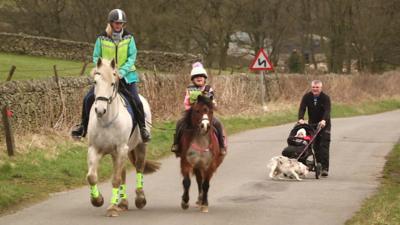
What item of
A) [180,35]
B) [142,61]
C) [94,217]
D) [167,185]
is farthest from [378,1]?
[94,217]

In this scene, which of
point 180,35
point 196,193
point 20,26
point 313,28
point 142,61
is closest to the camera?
point 196,193

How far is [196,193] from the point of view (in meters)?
12.2

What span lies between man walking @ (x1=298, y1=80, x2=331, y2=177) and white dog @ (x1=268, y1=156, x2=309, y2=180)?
2.81 ft

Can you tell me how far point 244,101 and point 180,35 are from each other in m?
18.8

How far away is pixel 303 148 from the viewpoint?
14227mm

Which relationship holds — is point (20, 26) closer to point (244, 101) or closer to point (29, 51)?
point (29, 51)

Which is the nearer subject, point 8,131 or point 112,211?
point 112,211

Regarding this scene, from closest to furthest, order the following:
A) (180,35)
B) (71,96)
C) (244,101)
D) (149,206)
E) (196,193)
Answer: (149,206), (196,193), (71,96), (244,101), (180,35)

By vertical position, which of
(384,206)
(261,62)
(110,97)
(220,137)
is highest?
(261,62)

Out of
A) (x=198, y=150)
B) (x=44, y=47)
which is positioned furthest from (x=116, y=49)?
(x=44, y=47)

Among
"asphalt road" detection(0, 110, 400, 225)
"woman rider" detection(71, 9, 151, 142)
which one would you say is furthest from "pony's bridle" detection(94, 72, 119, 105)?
"asphalt road" detection(0, 110, 400, 225)

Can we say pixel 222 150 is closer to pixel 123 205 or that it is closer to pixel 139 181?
pixel 139 181

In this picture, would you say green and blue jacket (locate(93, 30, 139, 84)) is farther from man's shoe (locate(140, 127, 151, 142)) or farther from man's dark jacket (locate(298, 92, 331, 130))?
man's dark jacket (locate(298, 92, 331, 130))

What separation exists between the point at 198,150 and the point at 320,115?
5.41 m
